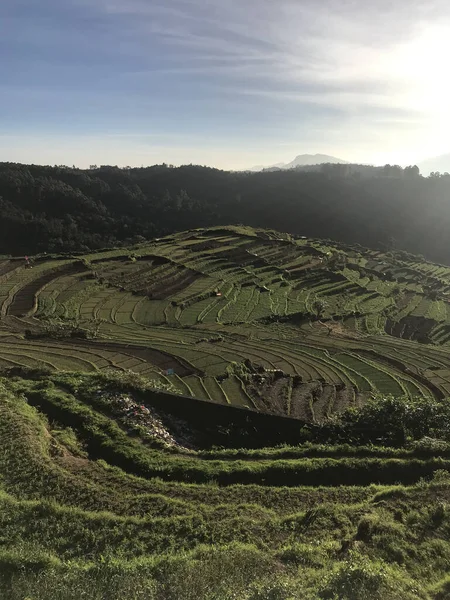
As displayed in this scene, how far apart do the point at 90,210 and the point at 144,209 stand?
22803 mm

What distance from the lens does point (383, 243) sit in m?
117

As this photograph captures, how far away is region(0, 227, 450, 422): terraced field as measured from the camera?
1030 inches

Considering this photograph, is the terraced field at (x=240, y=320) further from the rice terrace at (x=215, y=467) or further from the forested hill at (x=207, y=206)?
the forested hill at (x=207, y=206)

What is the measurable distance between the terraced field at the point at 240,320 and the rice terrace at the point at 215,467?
28cm

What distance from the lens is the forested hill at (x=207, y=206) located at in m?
88.4

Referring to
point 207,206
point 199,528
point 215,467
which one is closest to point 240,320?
point 215,467

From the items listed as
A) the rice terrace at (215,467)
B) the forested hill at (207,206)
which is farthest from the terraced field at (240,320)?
the forested hill at (207,206)

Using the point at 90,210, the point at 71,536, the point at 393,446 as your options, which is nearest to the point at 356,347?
the point at 393,446

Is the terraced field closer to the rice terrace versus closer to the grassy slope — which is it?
the rice terrace

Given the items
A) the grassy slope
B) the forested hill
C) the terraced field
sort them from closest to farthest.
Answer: the grassy slope, the terraced field, the forested hill

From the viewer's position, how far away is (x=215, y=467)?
41.7 ft

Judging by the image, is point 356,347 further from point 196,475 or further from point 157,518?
point 157,518

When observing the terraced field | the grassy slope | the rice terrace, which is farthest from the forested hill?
the grassy slope

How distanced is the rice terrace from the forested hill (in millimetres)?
52657
